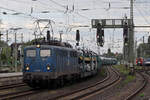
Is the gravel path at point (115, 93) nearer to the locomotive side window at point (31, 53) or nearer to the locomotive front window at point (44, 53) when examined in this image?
the locomotive front window at point (44, 53)

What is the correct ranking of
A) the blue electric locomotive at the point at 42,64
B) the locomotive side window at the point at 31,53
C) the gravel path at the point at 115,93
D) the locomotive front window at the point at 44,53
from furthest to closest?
the locomotive side window at the point at 31,53
the locomotive front window at the point at 44,53
the blue electric locomotive at the point at 42,64
the gravel path at the point at 115,93

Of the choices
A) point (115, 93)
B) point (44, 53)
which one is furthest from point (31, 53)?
point (115, 93)

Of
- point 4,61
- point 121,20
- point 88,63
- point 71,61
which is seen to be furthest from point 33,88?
point 4,61

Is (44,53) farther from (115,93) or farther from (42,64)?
(115,93)

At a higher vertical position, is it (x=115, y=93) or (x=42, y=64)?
(x=42, y=64)

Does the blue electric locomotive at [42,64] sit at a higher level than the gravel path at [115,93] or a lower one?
higher

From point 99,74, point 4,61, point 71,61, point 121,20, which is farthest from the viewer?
point 4,61

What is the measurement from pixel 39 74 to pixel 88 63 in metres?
12.6

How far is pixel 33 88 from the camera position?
2217 cm

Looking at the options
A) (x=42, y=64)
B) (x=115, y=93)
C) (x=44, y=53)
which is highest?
(x=44, y=53)

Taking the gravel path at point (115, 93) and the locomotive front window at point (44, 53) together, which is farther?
the locomotive front window at point (44, 53)

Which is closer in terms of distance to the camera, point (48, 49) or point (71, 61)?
point (48, 49)

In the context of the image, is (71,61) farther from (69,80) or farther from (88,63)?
(88,63)

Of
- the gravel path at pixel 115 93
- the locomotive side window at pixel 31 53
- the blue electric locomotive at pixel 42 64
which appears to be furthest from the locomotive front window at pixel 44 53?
the gravel path at pixel 115 93
